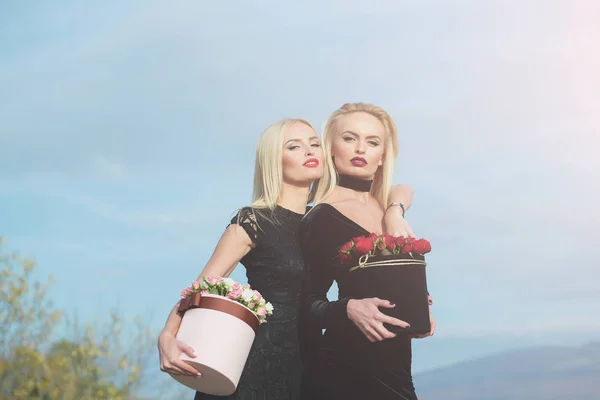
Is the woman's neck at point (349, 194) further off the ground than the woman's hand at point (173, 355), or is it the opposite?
the woman's neck at point (349, 194)

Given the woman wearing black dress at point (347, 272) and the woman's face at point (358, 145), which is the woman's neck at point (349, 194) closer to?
the woman wearing black dress at point (347, 272)

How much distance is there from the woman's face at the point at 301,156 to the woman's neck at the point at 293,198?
0.14ft

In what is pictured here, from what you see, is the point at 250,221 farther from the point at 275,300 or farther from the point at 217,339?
the point at 217,339

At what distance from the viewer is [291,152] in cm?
509

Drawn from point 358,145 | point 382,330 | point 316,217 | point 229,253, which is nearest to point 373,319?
point 382,330

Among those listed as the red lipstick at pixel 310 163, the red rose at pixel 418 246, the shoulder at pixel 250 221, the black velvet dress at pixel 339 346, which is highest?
the red lipstick at pixel 310 163

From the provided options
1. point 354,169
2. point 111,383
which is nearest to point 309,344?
point 354,169

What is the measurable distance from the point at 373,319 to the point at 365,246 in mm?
429

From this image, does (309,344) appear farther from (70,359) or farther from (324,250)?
(70,359)

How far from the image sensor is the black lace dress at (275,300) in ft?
15.1

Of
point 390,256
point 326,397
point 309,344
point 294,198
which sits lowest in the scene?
point 326,397

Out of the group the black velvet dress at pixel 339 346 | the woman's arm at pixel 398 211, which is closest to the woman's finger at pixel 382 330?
the black velvet dress at pixel 339 346

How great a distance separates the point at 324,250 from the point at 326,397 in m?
0.90

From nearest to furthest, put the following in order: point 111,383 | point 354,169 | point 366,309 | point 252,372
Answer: point 366,309 < point 252,372 < point 354,169 < point 111,383
